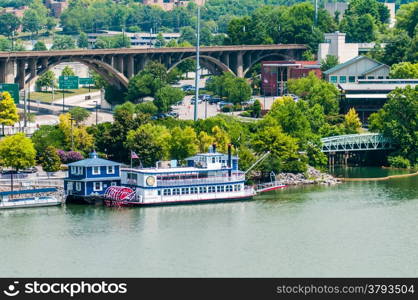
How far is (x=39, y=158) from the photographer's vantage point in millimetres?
78500

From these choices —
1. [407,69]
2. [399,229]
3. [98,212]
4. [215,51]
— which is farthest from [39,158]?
[215,51]

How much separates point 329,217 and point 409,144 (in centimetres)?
2309

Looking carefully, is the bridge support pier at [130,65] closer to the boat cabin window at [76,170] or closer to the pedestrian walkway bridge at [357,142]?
the pedestrian walkway bridge at [357,142]

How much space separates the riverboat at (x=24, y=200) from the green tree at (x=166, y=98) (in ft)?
130

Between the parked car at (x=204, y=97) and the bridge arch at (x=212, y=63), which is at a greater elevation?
the bridge arch at (x=212, y=63)

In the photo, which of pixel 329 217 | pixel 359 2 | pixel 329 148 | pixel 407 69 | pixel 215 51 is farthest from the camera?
pixel 359 2

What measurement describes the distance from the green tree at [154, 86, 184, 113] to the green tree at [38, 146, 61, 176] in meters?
32.3

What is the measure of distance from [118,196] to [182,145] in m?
9.74

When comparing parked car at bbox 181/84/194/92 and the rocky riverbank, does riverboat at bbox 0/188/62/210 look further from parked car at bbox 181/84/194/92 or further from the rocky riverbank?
parked car at bbox 181/84/194/92

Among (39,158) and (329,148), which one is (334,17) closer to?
(329,148)

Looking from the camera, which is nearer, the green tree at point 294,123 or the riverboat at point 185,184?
the riverboat at point 185,184

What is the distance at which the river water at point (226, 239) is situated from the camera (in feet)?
182

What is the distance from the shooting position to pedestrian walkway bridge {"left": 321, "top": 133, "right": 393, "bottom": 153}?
294 ft

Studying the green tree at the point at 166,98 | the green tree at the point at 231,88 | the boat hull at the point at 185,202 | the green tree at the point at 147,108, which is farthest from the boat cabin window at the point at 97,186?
the green tree at the point at 231,88
